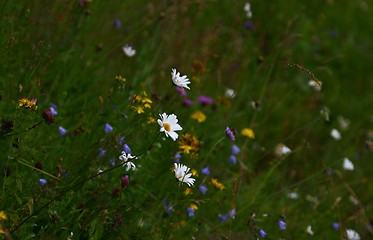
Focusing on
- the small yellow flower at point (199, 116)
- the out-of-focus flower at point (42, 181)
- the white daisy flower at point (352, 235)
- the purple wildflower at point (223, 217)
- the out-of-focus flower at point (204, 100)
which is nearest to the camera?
the out-of-focus flower at point (42, 181)

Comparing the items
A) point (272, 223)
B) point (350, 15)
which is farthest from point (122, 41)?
point (350, 15)

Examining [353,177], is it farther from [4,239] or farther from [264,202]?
[4,239]

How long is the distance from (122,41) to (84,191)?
1.66 metres

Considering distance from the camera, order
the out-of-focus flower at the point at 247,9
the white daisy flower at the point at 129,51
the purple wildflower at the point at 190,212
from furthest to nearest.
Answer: the out-of-focus flower at the point at 247,9, the white daisy flower at the point at 129,51, the purple wildflower at the point at 190,212

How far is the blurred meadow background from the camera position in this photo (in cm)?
226

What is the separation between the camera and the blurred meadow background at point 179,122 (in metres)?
2.26

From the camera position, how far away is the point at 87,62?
3.56 metres

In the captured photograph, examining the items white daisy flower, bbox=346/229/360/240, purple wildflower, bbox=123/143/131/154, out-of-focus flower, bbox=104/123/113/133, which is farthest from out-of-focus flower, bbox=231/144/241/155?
purple wildflower, bbox=123/143/131/154

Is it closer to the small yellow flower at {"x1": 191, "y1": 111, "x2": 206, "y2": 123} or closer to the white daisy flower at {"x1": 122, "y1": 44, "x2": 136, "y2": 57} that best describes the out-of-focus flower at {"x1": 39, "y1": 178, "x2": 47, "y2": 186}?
the small yellow flower at {"x1": 191, "y1": 111, "x2": 206, "y2": 123}

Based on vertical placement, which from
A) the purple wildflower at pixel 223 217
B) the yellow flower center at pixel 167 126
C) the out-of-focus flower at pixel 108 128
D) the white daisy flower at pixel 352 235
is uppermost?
the yellow flower center at pixel 167 126

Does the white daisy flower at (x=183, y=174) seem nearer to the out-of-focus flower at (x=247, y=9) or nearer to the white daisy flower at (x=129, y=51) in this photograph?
the white daisy flower at (x=129, y=51)

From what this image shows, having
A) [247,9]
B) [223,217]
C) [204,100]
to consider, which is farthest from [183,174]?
[247,9]

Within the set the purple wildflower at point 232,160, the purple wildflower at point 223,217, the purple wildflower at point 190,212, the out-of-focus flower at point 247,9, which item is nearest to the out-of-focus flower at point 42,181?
the purple wildflower at point 190,212

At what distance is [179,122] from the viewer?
298 cm
